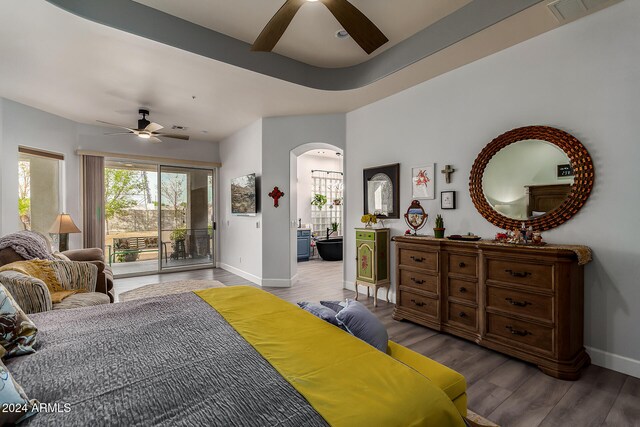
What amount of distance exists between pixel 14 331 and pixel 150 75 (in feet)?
10.3

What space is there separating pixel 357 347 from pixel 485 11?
9.92 ft

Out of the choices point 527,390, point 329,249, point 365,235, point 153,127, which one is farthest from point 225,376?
point 329,249

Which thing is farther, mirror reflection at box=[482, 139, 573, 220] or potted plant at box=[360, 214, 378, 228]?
potted plant at box=[360, 214, 378, 228]

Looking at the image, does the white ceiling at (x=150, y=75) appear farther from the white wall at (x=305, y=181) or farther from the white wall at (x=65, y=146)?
the white wall at (x=305, y=181)

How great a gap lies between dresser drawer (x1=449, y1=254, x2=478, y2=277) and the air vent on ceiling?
2.16 metres

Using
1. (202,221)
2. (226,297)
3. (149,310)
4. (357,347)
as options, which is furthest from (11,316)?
(202,221)

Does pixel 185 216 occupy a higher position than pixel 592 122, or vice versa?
pixel 592 122

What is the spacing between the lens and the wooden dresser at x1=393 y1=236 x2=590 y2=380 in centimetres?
231

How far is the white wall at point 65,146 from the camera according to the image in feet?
14.0

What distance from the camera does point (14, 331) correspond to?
140 centimetres

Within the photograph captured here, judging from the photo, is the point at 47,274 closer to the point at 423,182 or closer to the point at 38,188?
the point at 38,188

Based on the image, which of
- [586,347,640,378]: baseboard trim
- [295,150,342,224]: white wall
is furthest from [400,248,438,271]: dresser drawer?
[295,150,342,224]: white wall

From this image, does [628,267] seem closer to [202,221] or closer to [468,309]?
[468,309]

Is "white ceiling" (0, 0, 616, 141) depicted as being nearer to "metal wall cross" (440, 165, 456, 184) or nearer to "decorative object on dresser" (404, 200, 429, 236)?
"metal wall cross" (440, 165, 456, 184)
